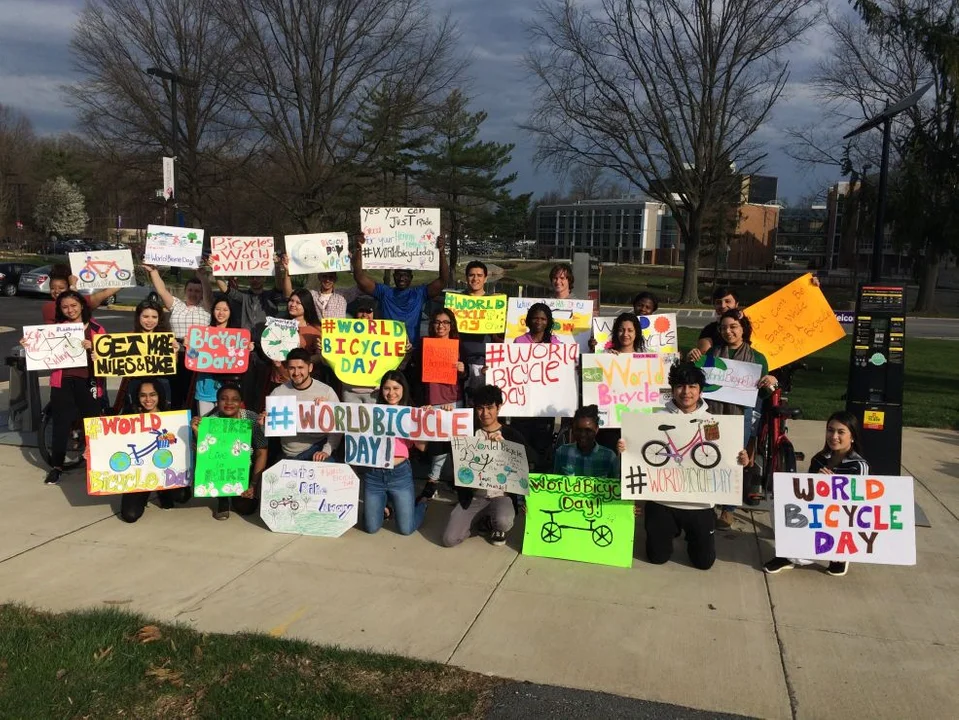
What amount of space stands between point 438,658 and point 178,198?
90.9 ft

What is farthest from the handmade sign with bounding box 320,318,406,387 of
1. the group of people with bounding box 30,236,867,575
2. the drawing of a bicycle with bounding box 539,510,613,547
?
the drawing of a bicycle with bounding box 539,510,613,547

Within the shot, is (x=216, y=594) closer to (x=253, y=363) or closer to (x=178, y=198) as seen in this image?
(x=253, y=363)

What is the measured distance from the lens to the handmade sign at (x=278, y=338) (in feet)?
21.6

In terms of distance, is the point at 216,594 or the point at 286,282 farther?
the point at 286,282

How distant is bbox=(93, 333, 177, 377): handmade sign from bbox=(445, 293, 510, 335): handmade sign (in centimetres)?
258

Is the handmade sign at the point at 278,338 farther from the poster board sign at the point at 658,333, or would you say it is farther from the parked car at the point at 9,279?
the parked car at the point at 9,279

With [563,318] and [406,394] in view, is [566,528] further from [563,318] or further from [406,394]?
[563,318]

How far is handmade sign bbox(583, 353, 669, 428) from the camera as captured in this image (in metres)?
6.10

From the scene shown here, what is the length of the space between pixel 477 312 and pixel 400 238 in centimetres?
128

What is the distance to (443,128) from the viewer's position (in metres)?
25.9

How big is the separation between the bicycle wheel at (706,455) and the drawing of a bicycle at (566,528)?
2.52 ft

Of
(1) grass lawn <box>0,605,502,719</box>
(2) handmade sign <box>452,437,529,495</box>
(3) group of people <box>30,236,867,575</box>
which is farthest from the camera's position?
(2) handmade sign <box>452,437,529,495</box>

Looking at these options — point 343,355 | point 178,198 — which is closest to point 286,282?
point 343,355

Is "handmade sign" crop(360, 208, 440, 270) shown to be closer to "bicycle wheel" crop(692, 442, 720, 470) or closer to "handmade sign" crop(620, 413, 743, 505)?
"handmade sign" crop(620, 413, 743, 505)
